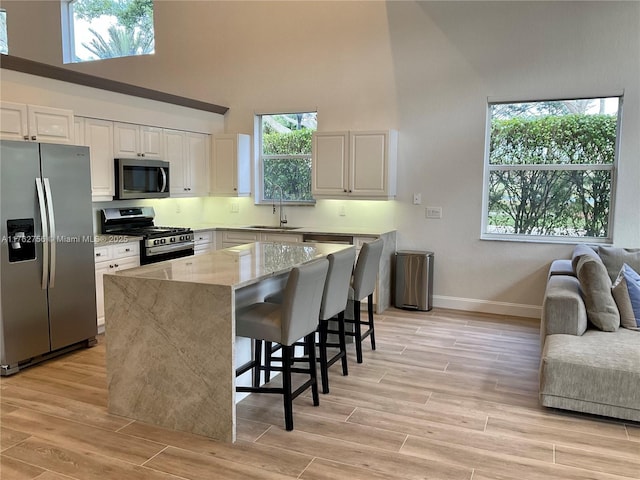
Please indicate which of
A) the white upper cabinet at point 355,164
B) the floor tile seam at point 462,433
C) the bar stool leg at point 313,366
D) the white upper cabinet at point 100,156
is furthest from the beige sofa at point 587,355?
the white upper cabinet at point 100,156

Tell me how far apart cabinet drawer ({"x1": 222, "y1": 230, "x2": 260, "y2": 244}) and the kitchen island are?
117 inches

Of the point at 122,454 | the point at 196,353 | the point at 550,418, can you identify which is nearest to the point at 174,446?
the point at 122,454

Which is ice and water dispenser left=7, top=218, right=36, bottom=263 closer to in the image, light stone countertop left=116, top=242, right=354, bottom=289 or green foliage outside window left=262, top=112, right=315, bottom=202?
light stone countertop left=116, top=242, right=354, bottom=289

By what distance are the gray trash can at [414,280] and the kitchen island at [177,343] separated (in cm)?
283

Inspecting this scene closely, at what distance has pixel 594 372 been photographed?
3.07m

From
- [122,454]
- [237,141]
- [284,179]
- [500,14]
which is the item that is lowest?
[122,454]

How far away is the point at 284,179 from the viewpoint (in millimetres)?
6707

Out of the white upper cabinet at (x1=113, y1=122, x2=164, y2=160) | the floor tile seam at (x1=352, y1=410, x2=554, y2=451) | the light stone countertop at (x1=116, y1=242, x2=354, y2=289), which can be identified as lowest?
the floor tile seam at (x1=352, y1=410, x2=554, y2=451)

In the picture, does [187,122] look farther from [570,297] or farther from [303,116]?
[570,297]

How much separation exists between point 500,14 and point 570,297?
11.0ft

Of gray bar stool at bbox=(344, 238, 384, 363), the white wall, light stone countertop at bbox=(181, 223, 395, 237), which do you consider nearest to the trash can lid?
the white wall

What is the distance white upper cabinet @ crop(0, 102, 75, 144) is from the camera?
13.0 feet

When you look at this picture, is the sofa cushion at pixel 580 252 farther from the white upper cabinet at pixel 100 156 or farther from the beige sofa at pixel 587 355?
the white upper cabinet at pixel 100 156

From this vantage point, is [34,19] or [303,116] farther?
[34,19]
